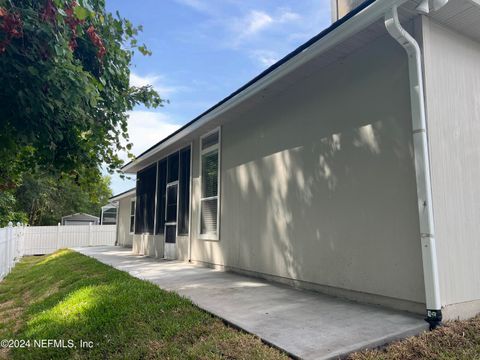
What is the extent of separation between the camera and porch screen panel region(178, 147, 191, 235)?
30.9ft

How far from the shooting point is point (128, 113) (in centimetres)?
537

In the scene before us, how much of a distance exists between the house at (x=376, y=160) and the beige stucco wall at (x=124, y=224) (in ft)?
42.2

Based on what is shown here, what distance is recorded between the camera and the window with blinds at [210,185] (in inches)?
316

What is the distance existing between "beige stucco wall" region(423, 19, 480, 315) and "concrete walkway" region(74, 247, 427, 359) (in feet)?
2.49

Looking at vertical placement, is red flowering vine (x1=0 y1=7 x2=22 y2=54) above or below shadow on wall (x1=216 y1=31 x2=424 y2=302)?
above

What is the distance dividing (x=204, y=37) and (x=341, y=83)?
7.49m

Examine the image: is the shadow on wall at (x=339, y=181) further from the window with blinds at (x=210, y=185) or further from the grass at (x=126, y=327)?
the grass at (x=126, y=327)

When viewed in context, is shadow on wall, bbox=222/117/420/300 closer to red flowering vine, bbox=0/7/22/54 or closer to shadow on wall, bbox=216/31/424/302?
shadow on wall, bbox=216/31/424/302

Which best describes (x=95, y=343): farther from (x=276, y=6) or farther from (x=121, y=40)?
(x=276, y=6)

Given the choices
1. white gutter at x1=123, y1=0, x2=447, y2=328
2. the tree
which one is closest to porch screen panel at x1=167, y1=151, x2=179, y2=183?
the tree

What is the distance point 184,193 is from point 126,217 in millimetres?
10491

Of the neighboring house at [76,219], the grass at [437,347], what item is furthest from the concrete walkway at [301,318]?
the neighboring house at [76,219]

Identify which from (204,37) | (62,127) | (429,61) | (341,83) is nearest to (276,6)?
(204,37)

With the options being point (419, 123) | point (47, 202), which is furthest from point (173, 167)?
point (47, 202)
